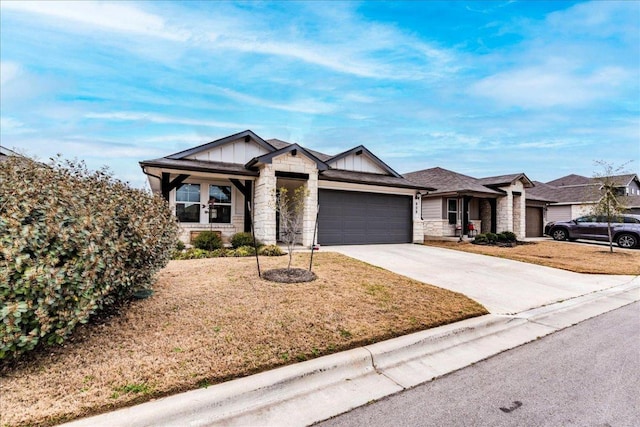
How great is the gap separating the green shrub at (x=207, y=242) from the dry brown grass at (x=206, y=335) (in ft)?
14.2

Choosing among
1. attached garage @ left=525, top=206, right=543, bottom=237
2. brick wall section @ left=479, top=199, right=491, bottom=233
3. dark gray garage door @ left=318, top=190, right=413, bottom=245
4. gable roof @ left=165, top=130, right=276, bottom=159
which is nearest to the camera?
gable roof @ left=165, top=130, right=276, bottom=159

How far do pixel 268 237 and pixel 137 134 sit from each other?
8329mm

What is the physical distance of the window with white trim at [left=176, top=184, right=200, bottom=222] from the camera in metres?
12.0

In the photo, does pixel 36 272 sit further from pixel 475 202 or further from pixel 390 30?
pixel 475 202

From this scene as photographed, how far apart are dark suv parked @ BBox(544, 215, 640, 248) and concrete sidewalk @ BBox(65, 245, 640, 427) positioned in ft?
45.3

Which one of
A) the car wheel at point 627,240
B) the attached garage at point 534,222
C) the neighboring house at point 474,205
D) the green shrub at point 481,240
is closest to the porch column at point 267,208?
the neighboring house at point 474,205

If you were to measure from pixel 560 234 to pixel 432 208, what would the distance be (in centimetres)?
925

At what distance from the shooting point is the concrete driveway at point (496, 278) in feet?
20.7

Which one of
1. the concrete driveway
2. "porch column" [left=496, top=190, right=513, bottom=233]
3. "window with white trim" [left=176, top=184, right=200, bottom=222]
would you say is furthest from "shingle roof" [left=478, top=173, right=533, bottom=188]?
"window with white trim" [left=176, top=184, right=200, bottom=222]

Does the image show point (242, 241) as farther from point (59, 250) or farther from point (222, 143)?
point (59, 250)

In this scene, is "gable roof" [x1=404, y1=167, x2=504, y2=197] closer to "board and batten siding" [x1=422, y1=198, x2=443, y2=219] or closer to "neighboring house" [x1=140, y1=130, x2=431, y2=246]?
"board and batten siding" [x1=422, y1=198, x2=443, y2=219]

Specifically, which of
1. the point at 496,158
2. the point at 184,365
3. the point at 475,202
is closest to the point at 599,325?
the point at 184,365

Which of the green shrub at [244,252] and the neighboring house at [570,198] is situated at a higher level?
the neighboring house at [570,198]

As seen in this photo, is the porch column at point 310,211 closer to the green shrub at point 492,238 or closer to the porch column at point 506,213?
the green shrub at point 492,238
